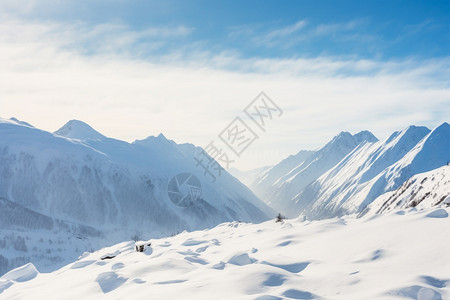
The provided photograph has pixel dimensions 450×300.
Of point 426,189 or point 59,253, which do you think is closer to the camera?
point 426,189

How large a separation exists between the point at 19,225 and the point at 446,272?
19700cm

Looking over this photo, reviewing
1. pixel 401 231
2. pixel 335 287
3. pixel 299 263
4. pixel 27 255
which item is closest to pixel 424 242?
pixel 401 231

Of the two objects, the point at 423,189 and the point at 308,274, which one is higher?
the point at 308,274

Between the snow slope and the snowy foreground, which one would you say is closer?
the snowy foreground

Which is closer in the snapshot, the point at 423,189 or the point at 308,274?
the point at 308,274

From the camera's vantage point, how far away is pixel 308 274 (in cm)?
1090

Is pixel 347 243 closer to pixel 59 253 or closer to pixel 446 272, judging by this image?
pixel 446 272

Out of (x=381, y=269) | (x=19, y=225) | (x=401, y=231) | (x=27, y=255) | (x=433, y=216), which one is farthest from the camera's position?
(x=19, y=225)

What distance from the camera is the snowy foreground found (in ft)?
27.1

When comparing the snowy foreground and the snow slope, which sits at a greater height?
the snowy foreground

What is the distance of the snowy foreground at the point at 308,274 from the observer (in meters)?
8.27

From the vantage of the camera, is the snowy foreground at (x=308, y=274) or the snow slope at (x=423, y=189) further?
the snow slope at (x=423, y=189)

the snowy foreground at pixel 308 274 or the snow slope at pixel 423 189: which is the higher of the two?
the snowy foreground at pixel 308 274

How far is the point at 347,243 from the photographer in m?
13.9
